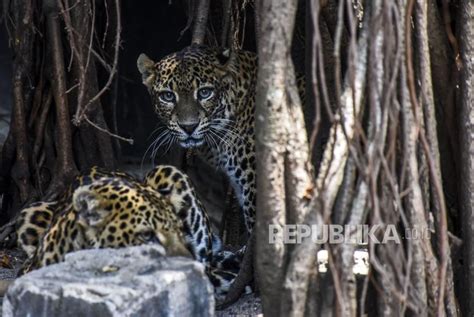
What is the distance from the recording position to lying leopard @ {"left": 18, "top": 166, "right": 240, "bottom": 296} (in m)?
7.21

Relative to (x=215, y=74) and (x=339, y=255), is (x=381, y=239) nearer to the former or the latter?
(x=339, y=255)

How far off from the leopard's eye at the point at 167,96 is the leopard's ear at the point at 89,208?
210cm

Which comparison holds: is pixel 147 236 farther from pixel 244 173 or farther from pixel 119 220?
pixel 244 173

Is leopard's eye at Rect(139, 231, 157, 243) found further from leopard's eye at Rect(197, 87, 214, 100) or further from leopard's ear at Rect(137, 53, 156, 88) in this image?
leopard's ear at Rect(137, 53, 156, 88)

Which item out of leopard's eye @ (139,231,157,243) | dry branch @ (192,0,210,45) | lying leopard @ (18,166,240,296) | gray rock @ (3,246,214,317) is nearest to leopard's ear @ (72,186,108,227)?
lying leopard @ (18,166,240,296)

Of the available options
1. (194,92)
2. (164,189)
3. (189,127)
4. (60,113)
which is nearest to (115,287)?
(164,189)

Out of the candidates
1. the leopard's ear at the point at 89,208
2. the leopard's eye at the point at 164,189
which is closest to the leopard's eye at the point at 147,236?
the leopard's ear at the point at 89,208

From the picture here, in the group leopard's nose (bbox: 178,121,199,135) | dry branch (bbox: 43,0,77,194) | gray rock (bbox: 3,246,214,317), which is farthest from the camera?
dry branch (bbox: 43,0,77,194)

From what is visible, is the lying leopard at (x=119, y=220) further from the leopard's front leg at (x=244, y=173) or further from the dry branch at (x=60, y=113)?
the dry branch at (x=60, y=113)

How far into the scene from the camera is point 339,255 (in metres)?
5.96

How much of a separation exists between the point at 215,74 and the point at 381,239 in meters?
3.43

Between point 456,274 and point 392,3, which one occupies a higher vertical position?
point 392,3

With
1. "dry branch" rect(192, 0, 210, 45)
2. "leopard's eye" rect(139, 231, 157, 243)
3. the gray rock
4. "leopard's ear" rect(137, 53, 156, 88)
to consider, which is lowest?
the gray rock

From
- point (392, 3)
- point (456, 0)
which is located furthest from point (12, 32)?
point (392, 3)
